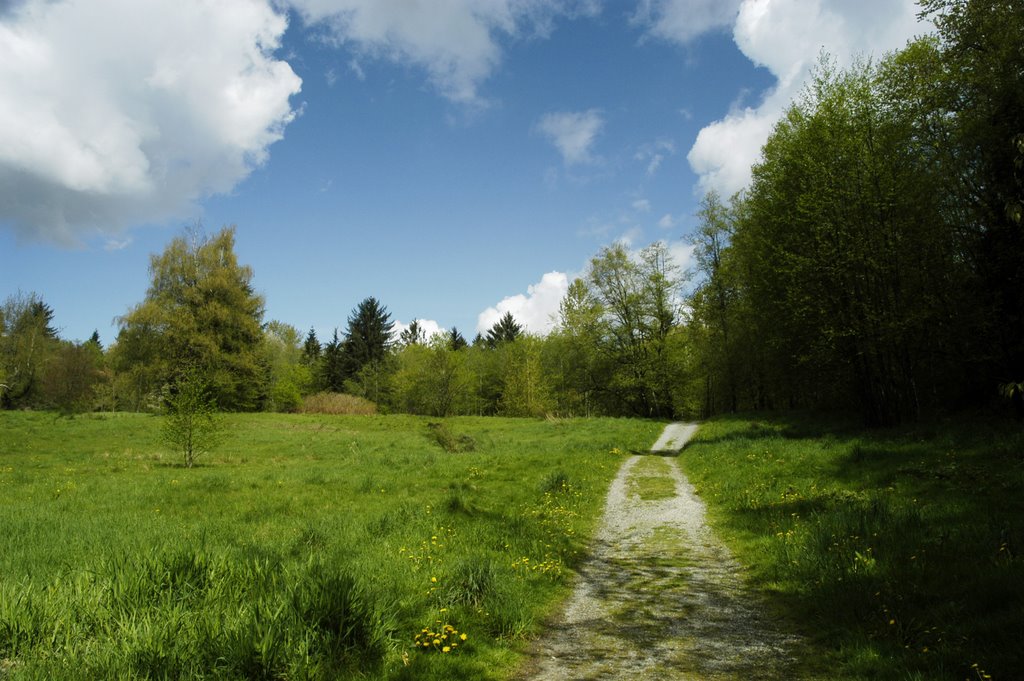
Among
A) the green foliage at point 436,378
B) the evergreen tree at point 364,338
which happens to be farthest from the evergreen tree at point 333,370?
the green foliage at point 436,378

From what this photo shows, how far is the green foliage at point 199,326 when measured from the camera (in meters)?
50.3

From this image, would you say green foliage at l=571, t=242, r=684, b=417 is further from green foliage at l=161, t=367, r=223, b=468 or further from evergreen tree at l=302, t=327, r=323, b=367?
evergreen tree at l=302, t=327, r=323, b=367

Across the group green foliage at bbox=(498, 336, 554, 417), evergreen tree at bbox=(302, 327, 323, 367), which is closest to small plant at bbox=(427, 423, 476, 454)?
green foliage at bbox=(498, 336, 554, 417)

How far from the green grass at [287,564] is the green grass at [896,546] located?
10.9ft

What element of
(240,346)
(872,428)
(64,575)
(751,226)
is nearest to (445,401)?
(240,346)

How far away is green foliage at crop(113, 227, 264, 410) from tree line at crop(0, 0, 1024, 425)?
0.18 meters

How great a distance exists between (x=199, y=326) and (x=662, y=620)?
180ft

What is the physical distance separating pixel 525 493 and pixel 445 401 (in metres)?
44.6

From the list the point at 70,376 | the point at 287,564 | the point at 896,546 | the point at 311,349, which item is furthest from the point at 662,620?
the point at 311,349

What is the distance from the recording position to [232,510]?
13.1 metres

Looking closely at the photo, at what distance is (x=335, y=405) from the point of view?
57.3m

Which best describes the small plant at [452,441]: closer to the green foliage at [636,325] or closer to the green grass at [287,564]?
the green grass at [287,564]

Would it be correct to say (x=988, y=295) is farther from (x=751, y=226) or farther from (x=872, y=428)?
(x=751, y=226)

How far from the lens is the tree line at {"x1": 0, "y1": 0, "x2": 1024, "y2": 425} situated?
56.3ft
